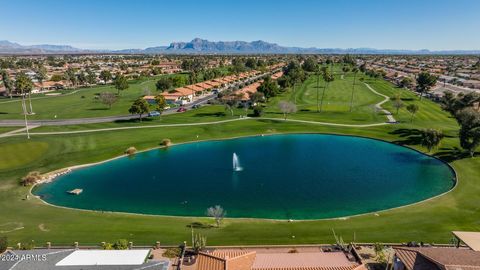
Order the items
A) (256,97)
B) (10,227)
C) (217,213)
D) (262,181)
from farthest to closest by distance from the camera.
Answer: (256,97) → (262,181) → (10,227) → (217,213)

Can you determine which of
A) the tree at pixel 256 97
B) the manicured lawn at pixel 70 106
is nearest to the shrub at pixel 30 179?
the manicured lawn at pixel 70 106

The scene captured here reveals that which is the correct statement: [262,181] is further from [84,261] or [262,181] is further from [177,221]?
[84,261]

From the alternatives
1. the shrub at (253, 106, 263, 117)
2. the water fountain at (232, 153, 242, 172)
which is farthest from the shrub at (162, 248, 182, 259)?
the shrub at (253, 106, 263, 117)

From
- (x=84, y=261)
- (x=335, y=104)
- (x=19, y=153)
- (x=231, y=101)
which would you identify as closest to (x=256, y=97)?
(x=231, y=101)

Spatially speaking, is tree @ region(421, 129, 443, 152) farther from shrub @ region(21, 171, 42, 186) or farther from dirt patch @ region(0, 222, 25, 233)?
shrub @ region(21, 171, 42, 186)

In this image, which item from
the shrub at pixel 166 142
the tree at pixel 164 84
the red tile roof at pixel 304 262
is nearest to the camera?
the red tile roof at pixel 304 262

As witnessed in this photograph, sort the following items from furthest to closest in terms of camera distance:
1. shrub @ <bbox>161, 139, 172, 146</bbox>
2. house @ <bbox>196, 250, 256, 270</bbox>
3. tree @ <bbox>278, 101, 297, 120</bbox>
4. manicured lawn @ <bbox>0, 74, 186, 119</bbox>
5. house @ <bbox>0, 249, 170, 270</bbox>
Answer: manicured lawn @ <bbox>0, 74, 186, 119</bbox> < tree @ <bbox>278, 101, 297, 120</bbox> < shrub @ <bbox>161, 139, 172, 146</bbox> < house @ <bbox>196, 250, 256, 270</bbox> < house @ <bbox>0, 249, 170, 270</bbox>

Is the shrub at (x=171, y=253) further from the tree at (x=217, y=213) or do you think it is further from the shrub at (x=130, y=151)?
the shrub at (x=130, y=151)
